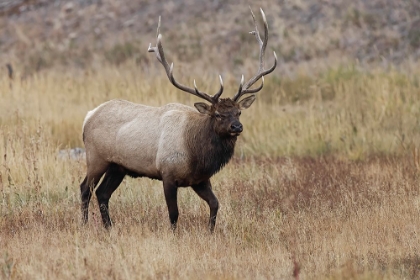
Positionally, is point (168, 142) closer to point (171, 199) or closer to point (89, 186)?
point (171, 199)

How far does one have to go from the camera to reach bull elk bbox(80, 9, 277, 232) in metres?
9.58

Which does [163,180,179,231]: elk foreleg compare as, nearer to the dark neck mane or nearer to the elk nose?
the dark neck mane

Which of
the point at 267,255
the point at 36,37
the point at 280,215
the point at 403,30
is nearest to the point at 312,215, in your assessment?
the point at 280,215

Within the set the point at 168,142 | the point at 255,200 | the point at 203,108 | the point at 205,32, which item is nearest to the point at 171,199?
the point at 168,142

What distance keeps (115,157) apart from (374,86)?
8422 mm

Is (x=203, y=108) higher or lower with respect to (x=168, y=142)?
higher

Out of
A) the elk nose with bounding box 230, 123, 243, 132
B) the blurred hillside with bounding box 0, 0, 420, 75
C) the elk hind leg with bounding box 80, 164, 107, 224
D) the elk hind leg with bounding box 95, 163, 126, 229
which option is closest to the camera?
the elk nose with bounding box 230, 123, 243, 132

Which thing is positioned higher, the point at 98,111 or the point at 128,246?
the point at 98,111

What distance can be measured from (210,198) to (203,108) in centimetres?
98

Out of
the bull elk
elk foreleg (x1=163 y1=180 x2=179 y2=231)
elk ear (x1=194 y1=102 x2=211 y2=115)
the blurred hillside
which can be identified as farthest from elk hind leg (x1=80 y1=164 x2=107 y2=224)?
the blurred hillside

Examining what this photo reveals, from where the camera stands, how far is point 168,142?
9.69 meters

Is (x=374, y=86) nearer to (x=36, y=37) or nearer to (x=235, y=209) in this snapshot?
(x=235, y=209)

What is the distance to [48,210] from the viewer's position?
10.3 metres

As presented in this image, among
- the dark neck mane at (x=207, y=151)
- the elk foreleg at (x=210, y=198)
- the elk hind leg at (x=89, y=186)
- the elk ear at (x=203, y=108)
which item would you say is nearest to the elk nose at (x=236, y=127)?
the dark neck mane at (x=207, y=151)
